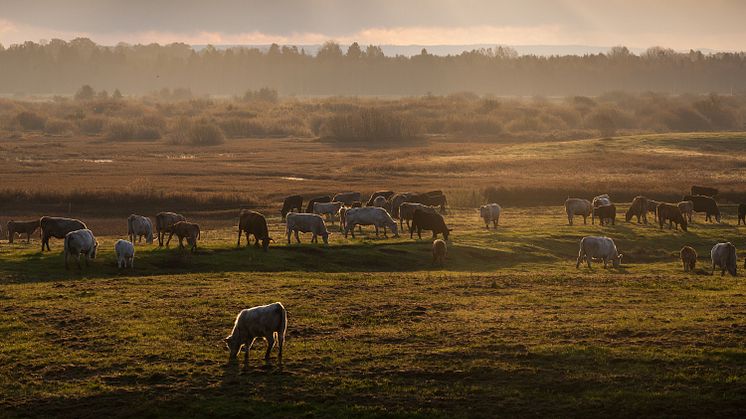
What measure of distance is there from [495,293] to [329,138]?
107049mm

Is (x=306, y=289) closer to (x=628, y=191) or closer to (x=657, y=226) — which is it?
(x=657, y=226)

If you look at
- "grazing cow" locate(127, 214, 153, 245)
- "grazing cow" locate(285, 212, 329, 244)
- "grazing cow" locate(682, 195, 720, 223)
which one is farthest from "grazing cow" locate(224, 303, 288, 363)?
"grazing cow" locate(682, 195, 720, 223)

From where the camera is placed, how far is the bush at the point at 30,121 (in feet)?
531

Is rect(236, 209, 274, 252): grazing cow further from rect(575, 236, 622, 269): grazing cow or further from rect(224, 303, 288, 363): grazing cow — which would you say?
rect(224, 303, 288, 363): grazing cow

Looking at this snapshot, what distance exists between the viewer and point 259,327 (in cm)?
2022

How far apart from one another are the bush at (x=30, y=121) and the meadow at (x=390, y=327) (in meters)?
116

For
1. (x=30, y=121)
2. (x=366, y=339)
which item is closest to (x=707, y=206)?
(x=366, y=339)

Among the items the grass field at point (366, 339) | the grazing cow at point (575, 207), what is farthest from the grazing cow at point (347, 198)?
the grass field at point (366, 339)

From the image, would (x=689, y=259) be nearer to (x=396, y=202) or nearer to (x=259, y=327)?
(x=396, y=202)

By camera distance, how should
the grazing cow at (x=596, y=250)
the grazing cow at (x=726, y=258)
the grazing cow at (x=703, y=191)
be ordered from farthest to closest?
the grazing cow at (x=703, y=191), the grazing cow at (x=596, y=250), the grazing cow at (x=726, y=258)

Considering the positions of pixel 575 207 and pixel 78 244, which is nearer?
pixel 78 244

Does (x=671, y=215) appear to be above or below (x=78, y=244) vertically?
above

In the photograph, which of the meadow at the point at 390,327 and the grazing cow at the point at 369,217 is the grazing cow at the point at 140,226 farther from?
the grazing cow at the point at 369,217

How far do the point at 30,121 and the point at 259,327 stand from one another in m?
157
